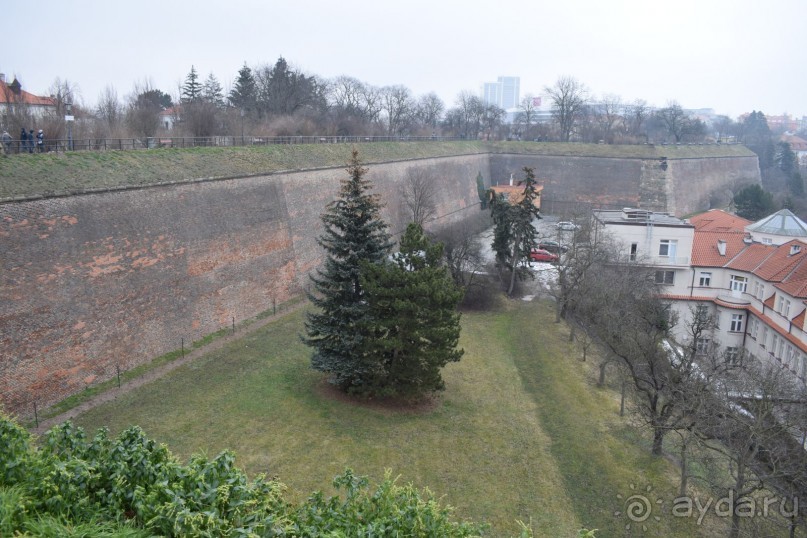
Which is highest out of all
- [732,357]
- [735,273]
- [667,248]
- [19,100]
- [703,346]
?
[19,100]

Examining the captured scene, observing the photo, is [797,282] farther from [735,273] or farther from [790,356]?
[735,273]

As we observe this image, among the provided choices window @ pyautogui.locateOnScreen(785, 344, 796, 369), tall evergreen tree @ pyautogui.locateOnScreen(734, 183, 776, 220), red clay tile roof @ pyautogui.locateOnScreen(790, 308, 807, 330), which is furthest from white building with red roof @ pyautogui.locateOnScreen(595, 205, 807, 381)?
tall evergreen tree @ pyautogui.locateOnScreen(734, 183, 776, 220)

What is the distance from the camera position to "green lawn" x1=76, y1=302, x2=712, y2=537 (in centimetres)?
1084

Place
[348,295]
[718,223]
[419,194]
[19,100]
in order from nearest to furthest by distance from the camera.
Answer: [348,295] → [19,100] → [718,223] → [419,194]

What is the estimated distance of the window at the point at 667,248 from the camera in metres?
22.9

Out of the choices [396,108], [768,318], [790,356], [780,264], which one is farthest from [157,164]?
[396,108]

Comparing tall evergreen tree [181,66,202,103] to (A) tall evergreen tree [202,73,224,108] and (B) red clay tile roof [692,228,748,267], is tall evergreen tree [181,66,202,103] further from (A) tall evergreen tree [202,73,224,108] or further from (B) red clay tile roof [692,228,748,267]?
(B) red clay tile roof [692,228,748,267]

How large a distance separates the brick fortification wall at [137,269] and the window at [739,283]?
15.2 meters

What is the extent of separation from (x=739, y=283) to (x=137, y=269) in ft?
65.2

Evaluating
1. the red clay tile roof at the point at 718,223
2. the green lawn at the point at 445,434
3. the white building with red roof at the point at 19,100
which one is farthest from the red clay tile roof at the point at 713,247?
the white building with red roof at the point at 19,100

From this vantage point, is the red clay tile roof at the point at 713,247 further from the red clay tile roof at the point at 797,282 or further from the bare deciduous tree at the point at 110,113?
the bare deciduous tree at the point at 110,113

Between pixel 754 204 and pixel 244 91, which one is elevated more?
pixel 244 91

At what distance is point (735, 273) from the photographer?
22.0 m

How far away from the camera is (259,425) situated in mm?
12500
